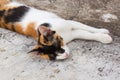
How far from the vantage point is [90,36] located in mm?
2889

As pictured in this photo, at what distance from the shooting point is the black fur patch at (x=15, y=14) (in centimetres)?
302

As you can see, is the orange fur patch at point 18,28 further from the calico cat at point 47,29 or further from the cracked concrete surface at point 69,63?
the cracked concrete surface at point 69,63

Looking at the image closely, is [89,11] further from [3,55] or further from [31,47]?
[3,55]

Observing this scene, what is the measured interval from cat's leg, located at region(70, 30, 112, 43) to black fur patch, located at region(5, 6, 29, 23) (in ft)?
1.73

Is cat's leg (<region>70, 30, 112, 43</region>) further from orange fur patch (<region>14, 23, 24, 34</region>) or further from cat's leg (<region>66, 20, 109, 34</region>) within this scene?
orange fur patch (<region>14, 23, 24, 34</region>)

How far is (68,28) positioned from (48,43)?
1.12 ft

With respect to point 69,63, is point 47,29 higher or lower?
higher

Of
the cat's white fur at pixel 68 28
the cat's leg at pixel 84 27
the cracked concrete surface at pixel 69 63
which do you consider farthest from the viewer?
the cat's leg at pixel 84 27

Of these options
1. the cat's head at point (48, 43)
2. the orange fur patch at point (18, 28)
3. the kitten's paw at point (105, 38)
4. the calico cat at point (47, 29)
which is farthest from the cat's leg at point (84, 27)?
the orange fur patch at point (18, 28)

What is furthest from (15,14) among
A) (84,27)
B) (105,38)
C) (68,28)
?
(105,38)

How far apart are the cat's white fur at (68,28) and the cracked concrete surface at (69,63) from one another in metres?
0.06

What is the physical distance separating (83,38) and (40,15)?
0.47 meters

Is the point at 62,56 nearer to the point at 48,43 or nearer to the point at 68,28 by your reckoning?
the point at 48,43

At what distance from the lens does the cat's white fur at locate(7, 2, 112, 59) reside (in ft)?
9.30
